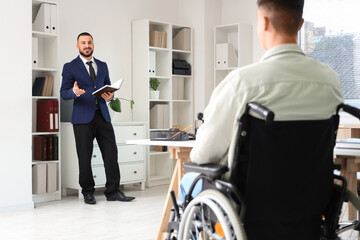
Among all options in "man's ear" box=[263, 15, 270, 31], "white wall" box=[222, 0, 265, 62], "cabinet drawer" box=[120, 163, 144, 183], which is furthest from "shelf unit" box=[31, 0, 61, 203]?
"man's ear" box=[263, 15, 270, 31]

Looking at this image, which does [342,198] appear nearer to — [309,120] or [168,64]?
[309,120]

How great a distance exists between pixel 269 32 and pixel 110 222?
290cm

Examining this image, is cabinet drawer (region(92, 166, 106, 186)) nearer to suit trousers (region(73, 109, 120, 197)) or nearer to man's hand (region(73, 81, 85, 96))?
suit trousers (region(73, 109, 120, 197))

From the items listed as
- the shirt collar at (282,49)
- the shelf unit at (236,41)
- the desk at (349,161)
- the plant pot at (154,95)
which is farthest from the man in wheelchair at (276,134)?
the shelf unit at (236,41)

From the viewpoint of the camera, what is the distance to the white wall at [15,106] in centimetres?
498

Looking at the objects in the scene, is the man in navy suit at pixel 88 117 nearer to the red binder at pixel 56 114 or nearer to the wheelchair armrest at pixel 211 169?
the red binder at pixel 56 114

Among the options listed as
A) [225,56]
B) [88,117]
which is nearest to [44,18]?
[88,117]

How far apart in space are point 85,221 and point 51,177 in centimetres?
108

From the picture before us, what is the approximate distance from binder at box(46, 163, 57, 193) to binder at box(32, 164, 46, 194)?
0.05 m

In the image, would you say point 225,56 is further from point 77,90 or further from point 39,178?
point 39,178

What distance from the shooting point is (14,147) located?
5.04 meters

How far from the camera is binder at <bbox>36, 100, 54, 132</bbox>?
543cm

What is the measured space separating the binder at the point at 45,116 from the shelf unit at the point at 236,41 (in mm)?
2613

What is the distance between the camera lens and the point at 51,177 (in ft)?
17.9
